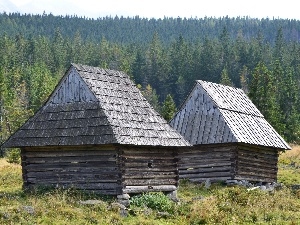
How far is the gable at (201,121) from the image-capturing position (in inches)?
1107

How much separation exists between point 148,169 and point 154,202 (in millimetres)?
2144

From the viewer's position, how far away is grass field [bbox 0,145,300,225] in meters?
17.5

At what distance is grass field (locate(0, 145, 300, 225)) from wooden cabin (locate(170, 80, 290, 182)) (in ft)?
12.7

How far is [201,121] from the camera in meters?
29.6

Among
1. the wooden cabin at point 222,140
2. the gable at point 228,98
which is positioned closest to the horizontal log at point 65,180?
the wooden cabin at point 222,140

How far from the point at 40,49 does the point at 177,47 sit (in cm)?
3305

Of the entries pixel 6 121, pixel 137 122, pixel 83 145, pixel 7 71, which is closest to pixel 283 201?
pixel 137 122

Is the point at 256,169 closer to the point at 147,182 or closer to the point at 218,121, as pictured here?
the point at 218,121

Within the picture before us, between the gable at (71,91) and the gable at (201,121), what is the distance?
8.57 metres

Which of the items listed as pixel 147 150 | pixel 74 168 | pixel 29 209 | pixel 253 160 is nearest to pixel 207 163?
pixel 253 160

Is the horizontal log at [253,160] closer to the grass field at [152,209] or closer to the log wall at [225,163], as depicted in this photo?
the log wall at [225,163]

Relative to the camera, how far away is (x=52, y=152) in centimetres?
2239

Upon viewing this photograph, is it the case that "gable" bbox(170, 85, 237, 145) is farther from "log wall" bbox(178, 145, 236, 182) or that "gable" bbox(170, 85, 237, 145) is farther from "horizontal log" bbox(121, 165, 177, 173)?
"horizontal log" bbox(121, 165, 177, 173)

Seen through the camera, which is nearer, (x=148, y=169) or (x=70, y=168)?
(x=70, y=168)
